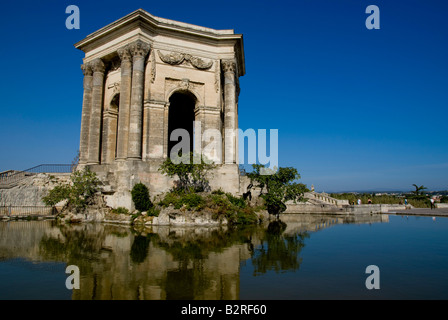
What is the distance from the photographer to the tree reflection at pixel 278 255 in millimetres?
7945

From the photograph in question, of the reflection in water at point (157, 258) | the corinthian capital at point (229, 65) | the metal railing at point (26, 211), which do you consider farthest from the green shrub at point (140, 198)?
the corinthian capital at point (229, 65)

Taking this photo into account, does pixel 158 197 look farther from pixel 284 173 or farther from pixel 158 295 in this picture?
pixel 158 295

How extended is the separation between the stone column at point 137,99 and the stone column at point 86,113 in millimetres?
6020

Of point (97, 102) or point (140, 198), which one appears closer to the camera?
point (140, 198)

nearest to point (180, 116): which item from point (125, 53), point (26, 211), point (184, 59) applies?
point (184, 59)

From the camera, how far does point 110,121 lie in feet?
83.6

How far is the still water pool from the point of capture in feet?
19.6

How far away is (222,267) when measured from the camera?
25.8ft

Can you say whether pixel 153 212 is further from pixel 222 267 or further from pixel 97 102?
pixel 222 267

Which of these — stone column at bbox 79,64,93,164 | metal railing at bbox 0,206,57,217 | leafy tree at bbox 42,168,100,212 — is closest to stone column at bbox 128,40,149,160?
leafy tree at bbox 42,168,100,212

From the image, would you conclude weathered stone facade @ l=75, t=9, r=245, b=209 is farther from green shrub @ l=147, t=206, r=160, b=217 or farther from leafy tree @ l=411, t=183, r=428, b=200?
leafy tree @ l=411, t=183, r=428, b=200

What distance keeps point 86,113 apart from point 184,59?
947 centimetres

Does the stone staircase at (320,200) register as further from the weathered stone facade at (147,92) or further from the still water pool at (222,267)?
the still water pool at (222,267)
